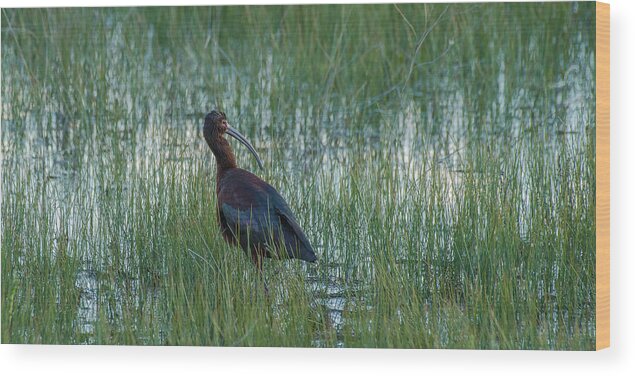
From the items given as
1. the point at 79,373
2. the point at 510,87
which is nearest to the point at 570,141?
the point at 510,87

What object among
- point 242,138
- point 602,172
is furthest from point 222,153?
point 602,172

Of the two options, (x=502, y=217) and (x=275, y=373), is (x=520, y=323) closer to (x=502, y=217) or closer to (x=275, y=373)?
(x=502, y=217)

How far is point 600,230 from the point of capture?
5.31 meters

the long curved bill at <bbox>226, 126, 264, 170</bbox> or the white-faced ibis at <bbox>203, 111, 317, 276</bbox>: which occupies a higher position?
the long curved bill at <bbox>226, 126, 264, 170</bbox>

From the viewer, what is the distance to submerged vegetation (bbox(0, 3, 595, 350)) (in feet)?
17.8

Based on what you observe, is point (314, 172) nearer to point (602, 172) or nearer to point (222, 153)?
point (222, 153)

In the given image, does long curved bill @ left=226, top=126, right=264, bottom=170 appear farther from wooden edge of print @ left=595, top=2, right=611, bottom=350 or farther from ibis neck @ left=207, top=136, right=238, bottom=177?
wooden edge of print @ left=595, top=2, right=611, bottom=350

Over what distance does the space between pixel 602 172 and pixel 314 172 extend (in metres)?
1.25

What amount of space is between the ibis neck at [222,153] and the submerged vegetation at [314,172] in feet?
0.23

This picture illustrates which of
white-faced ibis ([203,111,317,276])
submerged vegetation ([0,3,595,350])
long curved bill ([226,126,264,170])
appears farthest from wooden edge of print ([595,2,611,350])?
long curved bill ([226,126,264,170])

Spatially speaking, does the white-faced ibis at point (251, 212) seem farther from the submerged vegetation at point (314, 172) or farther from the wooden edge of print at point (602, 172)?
the wooden edge of print at point (602, 172)

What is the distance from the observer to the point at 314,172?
5.82m

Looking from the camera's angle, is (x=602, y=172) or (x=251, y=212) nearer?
(x=602, y=172)

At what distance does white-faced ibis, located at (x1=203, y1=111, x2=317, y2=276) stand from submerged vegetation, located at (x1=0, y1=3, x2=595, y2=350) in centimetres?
6
